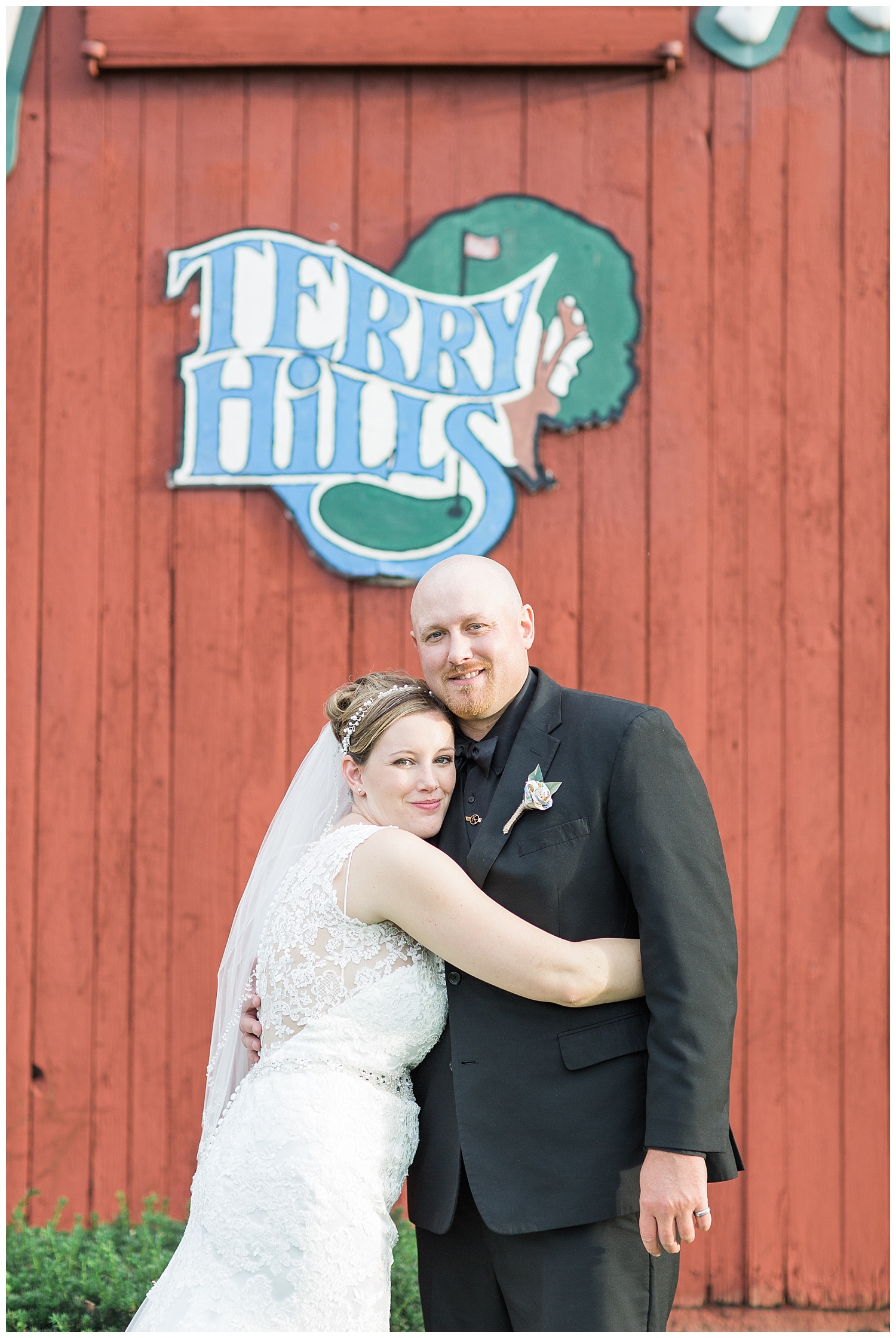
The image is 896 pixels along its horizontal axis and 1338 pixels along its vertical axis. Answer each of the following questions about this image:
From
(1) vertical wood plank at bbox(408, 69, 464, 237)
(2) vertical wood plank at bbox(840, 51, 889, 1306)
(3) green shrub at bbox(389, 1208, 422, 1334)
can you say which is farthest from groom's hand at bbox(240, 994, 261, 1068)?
(1) vertical wood plank at bbox(408, 69, 464, 237)

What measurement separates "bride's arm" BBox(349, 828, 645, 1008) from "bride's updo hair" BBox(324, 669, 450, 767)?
0.80ft

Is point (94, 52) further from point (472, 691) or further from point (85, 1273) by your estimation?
point (85, 1273)

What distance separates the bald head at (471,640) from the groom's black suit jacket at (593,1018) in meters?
0.15

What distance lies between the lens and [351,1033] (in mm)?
2082

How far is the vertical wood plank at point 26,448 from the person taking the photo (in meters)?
3.80

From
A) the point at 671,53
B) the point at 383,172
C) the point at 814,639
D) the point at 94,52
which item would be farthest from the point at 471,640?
the point at 94,52

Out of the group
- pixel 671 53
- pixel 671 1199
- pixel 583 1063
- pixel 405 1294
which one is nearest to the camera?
pixel 671 1199

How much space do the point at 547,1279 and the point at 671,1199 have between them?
305 millimetres

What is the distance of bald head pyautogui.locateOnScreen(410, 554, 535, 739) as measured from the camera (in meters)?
2.26

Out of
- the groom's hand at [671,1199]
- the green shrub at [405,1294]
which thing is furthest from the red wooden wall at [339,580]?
the groom's hand at [671,1199]

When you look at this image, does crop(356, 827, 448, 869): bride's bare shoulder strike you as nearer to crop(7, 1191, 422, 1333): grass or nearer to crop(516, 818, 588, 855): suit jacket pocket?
crop(516, 818, 588, 855): suit jacket pocket

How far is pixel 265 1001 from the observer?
218 centimetres

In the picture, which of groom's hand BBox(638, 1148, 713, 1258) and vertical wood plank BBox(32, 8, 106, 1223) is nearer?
groom's hand BBox(638, 1148, 713, 1258)

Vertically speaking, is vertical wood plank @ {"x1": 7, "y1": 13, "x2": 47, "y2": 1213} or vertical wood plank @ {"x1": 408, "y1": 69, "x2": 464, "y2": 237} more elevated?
vertical wood plank @ {"x1": 408, "y1": 69, "x2": 464, "y2": 237}
